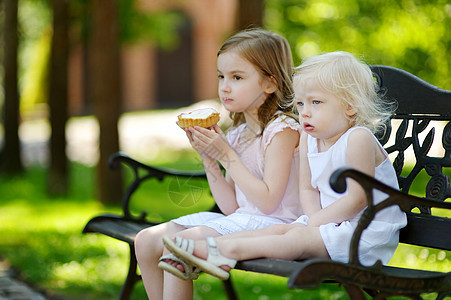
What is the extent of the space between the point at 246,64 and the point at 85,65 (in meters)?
24.2

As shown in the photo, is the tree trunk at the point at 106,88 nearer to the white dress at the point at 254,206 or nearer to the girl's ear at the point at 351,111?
the white dress at the point at 254,206

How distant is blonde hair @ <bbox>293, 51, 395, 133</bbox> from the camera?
2.30 metres

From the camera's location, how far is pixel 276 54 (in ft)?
8.84

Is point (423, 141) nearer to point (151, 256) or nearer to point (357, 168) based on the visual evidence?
point (357, 168)

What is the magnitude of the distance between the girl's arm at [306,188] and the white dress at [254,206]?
0.36 feet

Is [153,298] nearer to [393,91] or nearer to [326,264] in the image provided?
[326,264]

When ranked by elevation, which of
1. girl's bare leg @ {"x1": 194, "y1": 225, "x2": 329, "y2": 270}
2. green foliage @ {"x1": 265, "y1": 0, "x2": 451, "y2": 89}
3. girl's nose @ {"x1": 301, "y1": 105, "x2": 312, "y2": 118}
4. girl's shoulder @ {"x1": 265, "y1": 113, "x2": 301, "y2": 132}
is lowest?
girl's bare leg @ {"x1": 194, "y1": 225, "x2": 329, "y2": 270}

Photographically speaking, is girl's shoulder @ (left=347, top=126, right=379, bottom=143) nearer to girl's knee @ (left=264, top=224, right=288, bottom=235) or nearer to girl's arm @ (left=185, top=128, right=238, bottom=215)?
girl's knee @ (left=264, top=224, right=288, bottom=235)

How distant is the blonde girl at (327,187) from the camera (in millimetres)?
2160

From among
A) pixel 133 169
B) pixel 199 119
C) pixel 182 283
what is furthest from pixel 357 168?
pixel 133 169

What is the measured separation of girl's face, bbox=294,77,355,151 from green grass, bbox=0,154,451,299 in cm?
82

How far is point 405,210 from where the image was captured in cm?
208

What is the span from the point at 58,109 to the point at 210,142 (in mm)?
5695

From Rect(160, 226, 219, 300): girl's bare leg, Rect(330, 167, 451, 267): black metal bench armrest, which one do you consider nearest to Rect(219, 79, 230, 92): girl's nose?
Rect(160, 226, 219, 300): girl's bare leg
